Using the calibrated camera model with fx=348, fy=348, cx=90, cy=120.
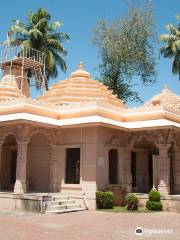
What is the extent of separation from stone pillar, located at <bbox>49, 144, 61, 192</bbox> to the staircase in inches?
61.4

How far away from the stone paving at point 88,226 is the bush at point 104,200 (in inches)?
35.7

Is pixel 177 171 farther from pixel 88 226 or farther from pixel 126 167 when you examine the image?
pixel 88 226

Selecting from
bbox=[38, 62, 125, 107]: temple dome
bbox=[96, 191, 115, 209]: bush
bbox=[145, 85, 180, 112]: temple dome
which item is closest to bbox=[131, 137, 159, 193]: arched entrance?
bbox=[38, 62, 125, 107]: temple dome

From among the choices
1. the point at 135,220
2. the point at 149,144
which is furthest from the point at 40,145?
the point at 135,220

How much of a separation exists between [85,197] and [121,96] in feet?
55.0

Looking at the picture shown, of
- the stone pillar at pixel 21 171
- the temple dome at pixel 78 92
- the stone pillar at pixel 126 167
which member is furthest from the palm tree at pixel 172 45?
the stone pillar at pixel 21 171

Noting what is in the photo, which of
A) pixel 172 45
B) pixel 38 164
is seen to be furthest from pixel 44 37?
pixel 38 164

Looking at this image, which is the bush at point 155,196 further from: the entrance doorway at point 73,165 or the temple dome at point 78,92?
the temple dome at point 78,92

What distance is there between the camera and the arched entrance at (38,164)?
16467 mm

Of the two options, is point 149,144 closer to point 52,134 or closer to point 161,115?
point 161,115

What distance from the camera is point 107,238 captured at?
332 inches

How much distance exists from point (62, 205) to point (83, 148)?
2793 millimetres

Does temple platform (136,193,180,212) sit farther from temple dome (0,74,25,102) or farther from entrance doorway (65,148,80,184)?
temple dome (0,74,25,102)

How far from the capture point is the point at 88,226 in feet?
33.4
